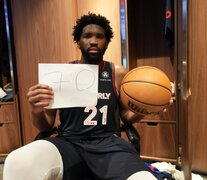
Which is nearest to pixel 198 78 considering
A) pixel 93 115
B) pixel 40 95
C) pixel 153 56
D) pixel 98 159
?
pixel 153 56

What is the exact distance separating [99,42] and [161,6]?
3.87 feet

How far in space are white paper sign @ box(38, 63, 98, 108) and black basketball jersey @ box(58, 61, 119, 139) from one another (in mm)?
166

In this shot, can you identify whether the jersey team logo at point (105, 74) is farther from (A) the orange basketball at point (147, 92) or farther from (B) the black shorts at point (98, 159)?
(B) the black shorts at point (98, 159)

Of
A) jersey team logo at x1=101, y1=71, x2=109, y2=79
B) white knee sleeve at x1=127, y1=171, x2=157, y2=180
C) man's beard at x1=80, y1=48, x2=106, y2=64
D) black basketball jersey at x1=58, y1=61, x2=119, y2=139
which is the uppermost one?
man's beard at x1=80, y1=48, x2=106, y2=64

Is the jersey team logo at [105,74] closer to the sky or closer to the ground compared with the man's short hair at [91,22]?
closer to the ground

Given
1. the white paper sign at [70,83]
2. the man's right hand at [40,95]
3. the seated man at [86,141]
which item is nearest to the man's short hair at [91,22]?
the seated man at [86,141]

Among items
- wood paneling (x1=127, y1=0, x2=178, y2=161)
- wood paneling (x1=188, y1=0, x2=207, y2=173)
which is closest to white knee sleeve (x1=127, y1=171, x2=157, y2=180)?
wood paneling (x1=188, y1=0, x2=207, y2=173)

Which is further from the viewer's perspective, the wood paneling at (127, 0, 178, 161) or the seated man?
the wood paneling at (127, 0, 178, 161)

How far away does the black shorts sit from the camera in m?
1.00

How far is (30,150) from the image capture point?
100 cm

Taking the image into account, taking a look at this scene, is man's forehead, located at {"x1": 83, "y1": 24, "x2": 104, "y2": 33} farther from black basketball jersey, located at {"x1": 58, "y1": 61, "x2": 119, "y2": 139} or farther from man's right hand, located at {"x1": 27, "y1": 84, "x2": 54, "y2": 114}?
man's right hand, located at {"x1": 27, "y1": 84, "x2": 54, "y2": 114}

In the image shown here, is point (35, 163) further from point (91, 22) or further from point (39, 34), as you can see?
point (39, 34)

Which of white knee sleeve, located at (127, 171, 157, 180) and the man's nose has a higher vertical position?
the man's nose

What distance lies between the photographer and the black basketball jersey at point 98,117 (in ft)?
4.02
